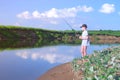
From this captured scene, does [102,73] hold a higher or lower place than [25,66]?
higher

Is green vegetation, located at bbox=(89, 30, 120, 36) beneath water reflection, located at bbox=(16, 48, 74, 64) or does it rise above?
beneath

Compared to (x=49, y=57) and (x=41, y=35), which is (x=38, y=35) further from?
(x=49, y=57)

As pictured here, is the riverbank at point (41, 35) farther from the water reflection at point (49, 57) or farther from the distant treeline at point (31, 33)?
the water reflection at point (49, 57)

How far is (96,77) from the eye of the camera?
8.30 metres

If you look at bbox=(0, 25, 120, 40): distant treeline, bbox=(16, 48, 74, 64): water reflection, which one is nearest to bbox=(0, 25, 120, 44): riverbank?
bbox=(0, 25, 120, 40): distant treeline

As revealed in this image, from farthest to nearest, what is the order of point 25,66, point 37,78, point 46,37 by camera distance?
point 46,37 → point 25,66 → point 37,78

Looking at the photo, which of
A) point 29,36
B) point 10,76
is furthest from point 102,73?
point 29,36

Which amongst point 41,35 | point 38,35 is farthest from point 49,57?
point 41,35

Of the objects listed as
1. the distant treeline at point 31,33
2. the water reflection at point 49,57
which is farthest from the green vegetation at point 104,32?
the water reflection at point 49,57

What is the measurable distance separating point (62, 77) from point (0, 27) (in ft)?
137

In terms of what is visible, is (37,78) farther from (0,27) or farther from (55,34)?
(55,34)

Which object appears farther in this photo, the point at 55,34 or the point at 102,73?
the point at 55,34

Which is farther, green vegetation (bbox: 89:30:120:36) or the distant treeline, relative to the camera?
green vegetation (bbox: 89:30:120:36)

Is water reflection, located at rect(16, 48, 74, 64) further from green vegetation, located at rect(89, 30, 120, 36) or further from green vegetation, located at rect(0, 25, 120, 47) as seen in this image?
green vegetation, located at rect(89, 30, 120, 36)
